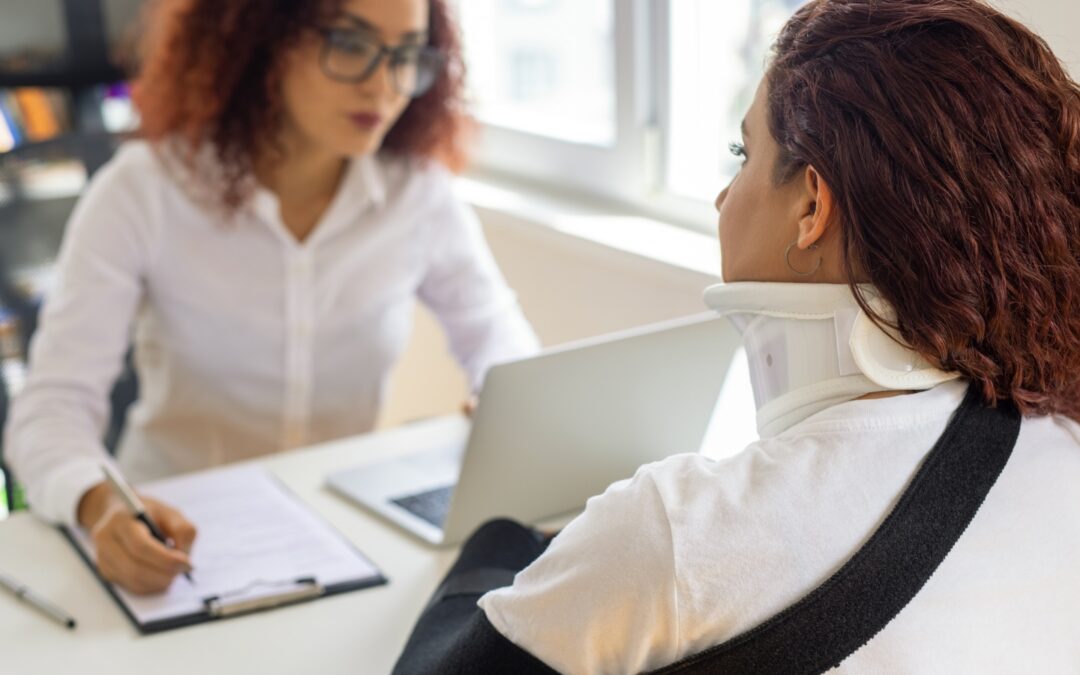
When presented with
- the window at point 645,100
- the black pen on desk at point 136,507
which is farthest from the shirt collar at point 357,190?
the black pen on desk at point 136,507

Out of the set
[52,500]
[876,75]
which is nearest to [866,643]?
[876,75]

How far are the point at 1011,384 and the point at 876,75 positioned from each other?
0.25 m

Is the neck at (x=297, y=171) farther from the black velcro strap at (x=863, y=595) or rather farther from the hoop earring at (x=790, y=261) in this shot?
the black velcro strap at (x=863, y=595)

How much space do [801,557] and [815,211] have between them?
0.26 metres

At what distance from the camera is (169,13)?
1.96 meters

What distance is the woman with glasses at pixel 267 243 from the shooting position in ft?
5.88

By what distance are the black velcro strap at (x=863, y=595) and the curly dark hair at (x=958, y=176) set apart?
0.10m

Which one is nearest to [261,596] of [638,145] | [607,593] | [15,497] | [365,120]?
[607,593]

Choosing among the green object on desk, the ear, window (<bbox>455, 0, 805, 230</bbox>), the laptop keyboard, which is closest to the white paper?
the laptop keyboard

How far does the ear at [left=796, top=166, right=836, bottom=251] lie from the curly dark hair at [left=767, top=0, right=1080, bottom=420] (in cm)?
1

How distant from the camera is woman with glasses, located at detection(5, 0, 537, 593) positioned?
70.5 inches

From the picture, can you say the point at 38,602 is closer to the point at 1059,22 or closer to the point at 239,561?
the point at 239,561

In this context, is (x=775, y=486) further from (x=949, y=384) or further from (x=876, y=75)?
(x=876, y=75)

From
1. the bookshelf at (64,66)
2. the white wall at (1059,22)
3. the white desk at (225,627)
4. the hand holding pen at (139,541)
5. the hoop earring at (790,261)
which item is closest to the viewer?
the hoop earring at (790,261)
